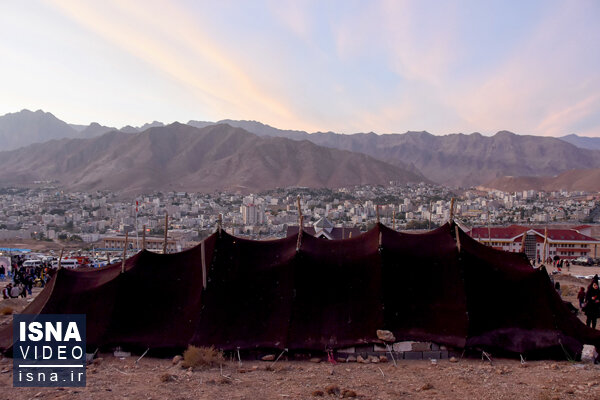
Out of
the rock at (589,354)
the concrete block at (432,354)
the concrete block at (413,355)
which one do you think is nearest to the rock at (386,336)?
the concrete block at (413,355)

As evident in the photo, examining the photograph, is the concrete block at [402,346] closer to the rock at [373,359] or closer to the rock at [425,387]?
the rock at [373,359]

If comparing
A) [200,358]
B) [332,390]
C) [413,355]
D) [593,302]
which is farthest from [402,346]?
[593,302]

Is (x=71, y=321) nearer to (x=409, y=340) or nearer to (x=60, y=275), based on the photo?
(x=60, y=275)

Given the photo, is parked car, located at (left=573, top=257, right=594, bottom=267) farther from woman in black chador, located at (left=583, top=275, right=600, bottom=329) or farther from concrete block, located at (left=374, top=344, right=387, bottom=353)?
concrete block, located at (left=374, top=344, right=387, bottom=353)

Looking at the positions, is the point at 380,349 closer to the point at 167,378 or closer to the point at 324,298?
the point at 324,298

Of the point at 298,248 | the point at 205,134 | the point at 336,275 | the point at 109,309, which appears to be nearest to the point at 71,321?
the point at 109,309

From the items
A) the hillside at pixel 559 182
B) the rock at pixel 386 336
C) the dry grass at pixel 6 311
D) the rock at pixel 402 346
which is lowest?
the dry grass at pixel 6 311
